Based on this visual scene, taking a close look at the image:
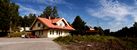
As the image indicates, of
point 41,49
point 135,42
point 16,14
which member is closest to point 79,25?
point 16,14

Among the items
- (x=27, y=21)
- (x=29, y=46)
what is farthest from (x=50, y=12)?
(x=29, y=46)

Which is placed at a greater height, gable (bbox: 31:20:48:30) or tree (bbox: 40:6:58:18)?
tree (bbox: 40:6:58:18)

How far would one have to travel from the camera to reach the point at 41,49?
21.6 meters

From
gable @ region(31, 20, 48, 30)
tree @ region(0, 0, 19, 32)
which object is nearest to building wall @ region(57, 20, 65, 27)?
gable @ region(31, 20, 48, 30)

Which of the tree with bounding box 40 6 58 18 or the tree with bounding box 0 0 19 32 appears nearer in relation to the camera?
the tree with bounding box 0 0 19 32

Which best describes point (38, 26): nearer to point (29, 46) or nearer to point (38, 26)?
point (38, 26)

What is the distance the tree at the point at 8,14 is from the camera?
7119 centimetres

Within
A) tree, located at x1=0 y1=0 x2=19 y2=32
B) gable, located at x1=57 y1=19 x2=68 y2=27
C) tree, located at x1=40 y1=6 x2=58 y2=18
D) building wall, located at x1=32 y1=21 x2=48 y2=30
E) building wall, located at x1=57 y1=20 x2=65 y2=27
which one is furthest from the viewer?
tree, located at x1=40 y1=6 x2=58 y2=18

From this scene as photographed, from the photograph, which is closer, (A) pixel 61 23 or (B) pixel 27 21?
(A) pixel 61 23

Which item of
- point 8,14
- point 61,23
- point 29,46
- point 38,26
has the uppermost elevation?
point 8,14

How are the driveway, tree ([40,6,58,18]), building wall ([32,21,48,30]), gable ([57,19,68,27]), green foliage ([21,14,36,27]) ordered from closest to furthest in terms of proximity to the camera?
the driveway → building wall ([32,21,48,30]) → gable ([57,19,68,27]) → tree ([40,6,58,18]) → green foliage ([21,14,36,27])

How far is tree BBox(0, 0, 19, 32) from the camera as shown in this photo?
71188 mm

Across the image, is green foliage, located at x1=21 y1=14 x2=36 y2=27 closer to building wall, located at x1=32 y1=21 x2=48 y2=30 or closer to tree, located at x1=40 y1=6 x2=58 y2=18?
tree, located at x1=40 y1=6 x2=58 y2=18

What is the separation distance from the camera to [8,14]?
7169cm
